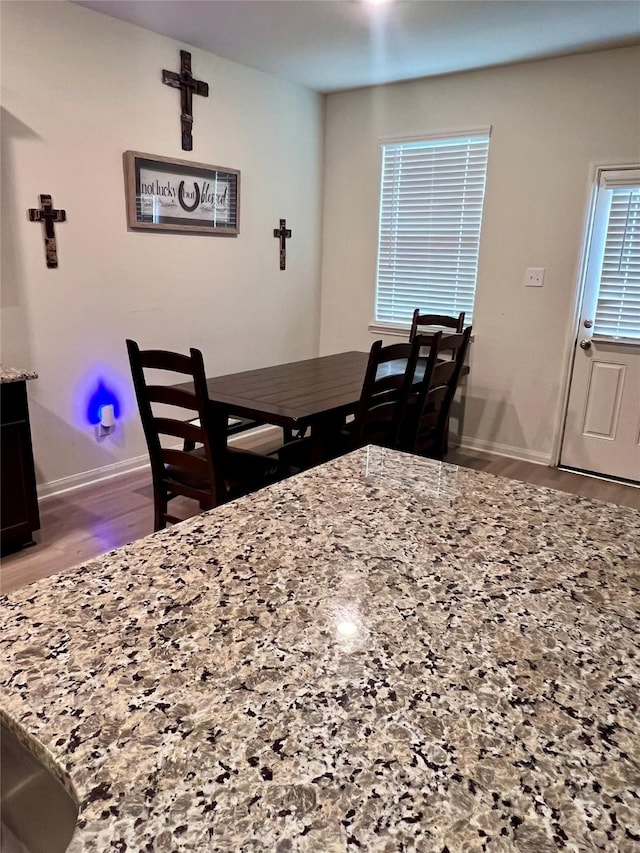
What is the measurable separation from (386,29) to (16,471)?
301cm

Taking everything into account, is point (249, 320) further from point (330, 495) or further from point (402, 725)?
point (402, 725)

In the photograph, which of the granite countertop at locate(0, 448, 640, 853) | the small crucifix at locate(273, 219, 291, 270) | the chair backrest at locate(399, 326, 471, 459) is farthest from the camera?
the small crucifix at locate(273, 219, 291, 270)

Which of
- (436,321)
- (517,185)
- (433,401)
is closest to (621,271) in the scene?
(517,185)

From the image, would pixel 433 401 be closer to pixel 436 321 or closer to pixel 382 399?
pixel 382 399

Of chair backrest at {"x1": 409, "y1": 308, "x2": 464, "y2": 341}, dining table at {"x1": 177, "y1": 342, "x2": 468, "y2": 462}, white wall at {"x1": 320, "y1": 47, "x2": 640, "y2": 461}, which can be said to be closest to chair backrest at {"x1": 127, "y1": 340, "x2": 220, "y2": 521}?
dining table at {"x1": 177, "y1": 342, "x2": 468, "y2": 462}

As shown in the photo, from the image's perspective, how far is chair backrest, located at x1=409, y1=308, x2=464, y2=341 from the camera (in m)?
4.24

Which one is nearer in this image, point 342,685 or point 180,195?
point 342,685

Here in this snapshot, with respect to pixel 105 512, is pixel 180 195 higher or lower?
higher

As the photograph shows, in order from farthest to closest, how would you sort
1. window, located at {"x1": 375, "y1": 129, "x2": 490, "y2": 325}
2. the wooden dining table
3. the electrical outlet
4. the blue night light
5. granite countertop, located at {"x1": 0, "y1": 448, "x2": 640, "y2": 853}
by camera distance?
window, located at {"x1": 375, "y1": 129, "x2": 490, "y2": 325}, the electrical outlet, the blue night light, the wooden dining table, granite countertop, located at {"x1": 0, "y1": 448, "x2": 640, "y2": 853}

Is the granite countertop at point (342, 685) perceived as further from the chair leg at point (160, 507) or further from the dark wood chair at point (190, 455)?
the chair leg at point (160, 507)

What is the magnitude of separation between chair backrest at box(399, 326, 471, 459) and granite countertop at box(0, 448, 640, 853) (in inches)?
75.5

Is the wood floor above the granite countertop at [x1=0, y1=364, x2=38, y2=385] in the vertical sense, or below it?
below

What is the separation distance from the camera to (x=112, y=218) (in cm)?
347

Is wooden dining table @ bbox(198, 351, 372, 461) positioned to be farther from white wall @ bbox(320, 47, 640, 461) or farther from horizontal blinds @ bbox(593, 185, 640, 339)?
horizontal blinds @ bbox(593, 185, 640, 339)
